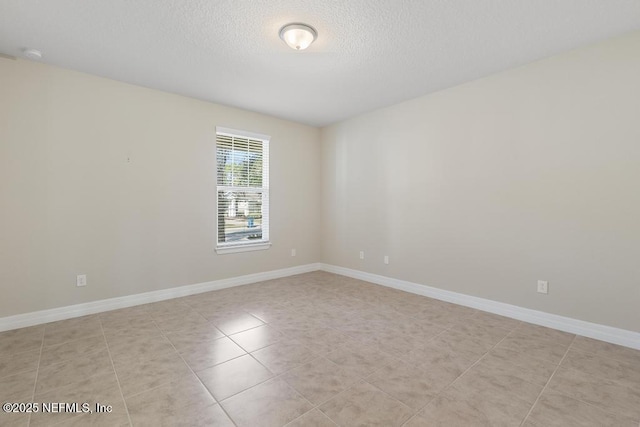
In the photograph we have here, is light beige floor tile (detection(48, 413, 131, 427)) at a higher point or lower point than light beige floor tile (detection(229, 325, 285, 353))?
lower

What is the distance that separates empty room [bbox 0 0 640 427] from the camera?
1908 mm

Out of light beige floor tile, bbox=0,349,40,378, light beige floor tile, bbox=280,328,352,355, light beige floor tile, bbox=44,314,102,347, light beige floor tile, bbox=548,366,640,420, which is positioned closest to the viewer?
light beige floor tile, bbox=548,366,640,420

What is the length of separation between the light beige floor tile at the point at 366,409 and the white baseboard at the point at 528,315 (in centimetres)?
205

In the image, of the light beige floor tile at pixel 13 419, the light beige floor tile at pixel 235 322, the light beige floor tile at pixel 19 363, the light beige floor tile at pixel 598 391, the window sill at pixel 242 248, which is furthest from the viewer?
the window sill at pixel 242 248

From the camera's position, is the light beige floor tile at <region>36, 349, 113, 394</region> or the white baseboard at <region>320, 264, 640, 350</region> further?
the white baseboard at <region>320, 264, 640, 350</region>

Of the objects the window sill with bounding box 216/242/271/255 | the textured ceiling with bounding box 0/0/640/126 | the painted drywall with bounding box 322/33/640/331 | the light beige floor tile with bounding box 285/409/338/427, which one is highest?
the textured ceiling with bounding box 0/0/640/126

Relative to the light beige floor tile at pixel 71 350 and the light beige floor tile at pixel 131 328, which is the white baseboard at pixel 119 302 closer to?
the light beige floor tile at pixel 131 328

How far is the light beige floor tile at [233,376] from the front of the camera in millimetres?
1869

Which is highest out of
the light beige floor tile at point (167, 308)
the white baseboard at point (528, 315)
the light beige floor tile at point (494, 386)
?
the white baseboard at point (528, 315)

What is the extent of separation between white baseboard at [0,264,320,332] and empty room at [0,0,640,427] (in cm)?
2

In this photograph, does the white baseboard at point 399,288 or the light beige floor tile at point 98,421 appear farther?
the white baseboard at point 399,288

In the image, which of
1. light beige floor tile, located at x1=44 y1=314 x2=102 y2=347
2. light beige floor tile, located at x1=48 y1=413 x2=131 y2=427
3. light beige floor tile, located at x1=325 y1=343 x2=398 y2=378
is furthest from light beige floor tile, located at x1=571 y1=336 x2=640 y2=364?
light beige floor tile, located at x1=44 y1=314 x2=102 y2=347

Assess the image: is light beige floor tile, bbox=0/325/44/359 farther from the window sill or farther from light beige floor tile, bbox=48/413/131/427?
the window sill

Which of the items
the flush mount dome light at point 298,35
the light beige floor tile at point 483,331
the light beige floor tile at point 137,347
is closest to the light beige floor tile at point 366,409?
the light beige floor tile at point 483,331
